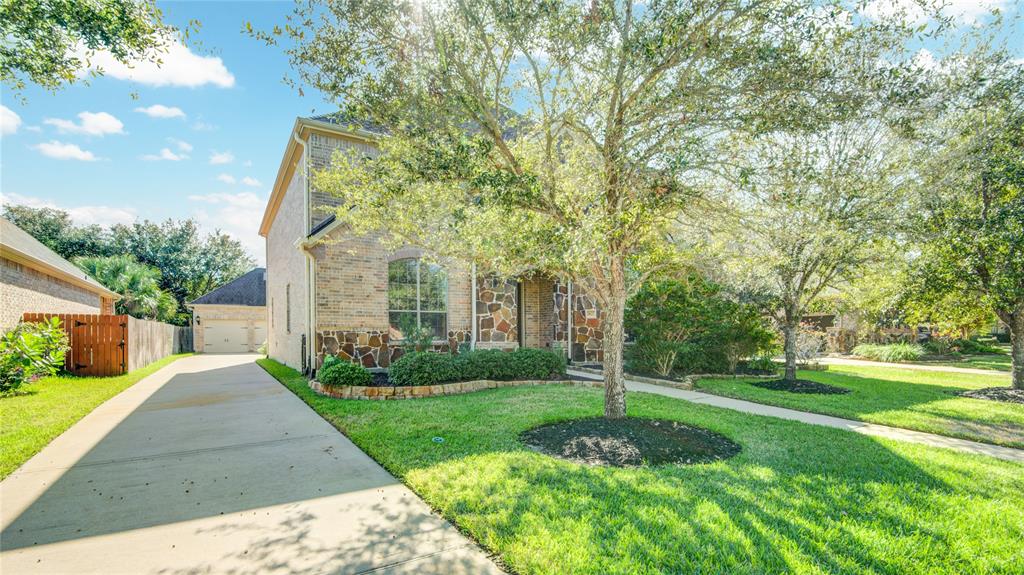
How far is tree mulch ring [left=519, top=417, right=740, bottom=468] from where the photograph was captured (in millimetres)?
4520

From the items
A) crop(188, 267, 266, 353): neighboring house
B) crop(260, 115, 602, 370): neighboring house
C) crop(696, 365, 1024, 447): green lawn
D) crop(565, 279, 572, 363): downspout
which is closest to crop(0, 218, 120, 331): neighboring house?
crop(260, 115, 602, 370): neighboring house

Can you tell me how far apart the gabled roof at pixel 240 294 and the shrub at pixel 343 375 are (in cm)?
2271

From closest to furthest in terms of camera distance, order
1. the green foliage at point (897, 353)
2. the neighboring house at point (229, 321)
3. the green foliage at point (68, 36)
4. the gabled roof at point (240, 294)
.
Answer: the green foliage at point (68, 36), the green foliage at point (897, 353), the neighboring house at point (229, 321), the gabled roof at point (240, 294)

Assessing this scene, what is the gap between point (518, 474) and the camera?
13.3 ft

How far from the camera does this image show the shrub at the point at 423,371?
337 inches

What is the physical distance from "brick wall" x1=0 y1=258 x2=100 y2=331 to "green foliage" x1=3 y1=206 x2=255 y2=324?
1607 cm

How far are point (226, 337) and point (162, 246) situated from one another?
15449 millimetres

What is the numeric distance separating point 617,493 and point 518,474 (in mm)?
888

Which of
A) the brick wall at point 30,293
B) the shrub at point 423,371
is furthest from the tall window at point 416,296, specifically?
the brick wall at point 30,293

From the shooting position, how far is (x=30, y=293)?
41.4 ft

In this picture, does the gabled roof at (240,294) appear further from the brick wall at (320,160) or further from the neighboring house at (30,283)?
the brick wall at (320,160)

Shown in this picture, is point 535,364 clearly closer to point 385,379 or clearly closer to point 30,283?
point 385,379

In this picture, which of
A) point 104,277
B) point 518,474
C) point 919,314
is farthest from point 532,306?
point 104,277

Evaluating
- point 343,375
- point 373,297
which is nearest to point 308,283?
point 373,297
